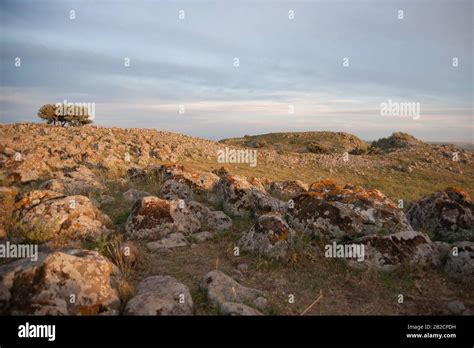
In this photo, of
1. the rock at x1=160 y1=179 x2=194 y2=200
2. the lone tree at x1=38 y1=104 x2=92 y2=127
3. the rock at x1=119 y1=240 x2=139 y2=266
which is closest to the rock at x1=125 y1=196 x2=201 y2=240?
the rock at x1=119 y1=240 x2=139 y2=266

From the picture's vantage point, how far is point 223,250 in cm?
754

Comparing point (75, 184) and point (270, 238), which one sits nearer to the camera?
point (270, 238)

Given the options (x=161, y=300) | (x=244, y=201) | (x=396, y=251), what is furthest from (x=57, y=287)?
(x=396, y=251)

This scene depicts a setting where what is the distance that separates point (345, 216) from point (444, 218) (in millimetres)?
2887

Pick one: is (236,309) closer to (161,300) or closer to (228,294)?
(228,294)

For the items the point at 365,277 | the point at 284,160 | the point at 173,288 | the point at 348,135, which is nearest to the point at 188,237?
the point at 173,288

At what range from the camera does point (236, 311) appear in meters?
4.91

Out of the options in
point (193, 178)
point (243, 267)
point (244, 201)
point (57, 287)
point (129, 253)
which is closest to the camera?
point (57, 287)

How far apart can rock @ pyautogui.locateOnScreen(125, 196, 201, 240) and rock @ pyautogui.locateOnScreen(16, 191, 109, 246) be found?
26.2 inches

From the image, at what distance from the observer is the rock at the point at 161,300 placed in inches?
191

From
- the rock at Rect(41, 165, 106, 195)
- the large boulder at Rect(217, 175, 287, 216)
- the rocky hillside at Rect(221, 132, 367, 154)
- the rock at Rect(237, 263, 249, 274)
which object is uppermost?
the rocky hillside at Rect(221, 132, 367, 154)

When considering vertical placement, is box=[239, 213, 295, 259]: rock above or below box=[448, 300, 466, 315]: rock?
above

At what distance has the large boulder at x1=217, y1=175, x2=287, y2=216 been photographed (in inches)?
367

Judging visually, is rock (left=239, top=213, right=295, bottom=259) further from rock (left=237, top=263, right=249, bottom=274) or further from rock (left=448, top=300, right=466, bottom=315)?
rock (left=448, top=300, right=466, bottom=315)
